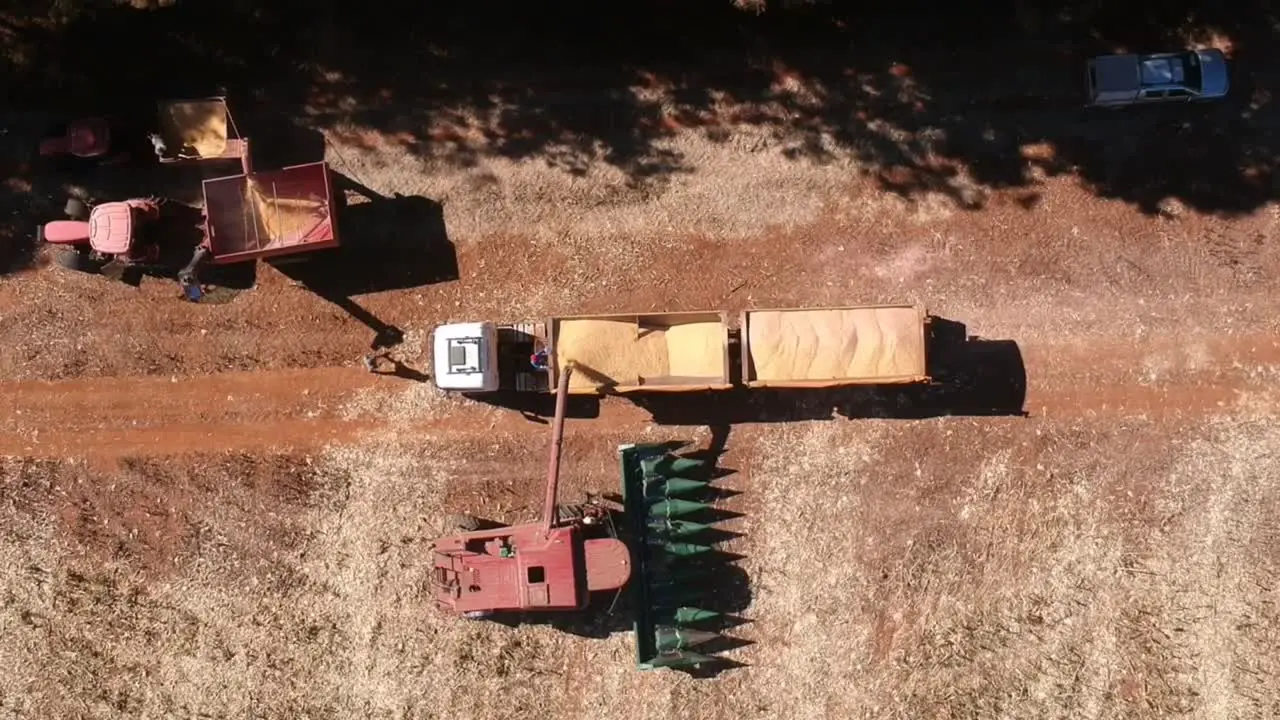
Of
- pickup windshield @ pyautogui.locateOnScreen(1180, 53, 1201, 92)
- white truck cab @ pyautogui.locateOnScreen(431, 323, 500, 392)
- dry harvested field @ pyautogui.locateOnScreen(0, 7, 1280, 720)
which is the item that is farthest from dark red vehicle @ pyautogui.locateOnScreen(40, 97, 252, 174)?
pickup windshield @ pyautogui.locateOnScreen(1180, 53, 1201, 92)

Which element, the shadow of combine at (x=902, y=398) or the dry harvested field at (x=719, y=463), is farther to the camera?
the shadow of combine at (x=902, y=398)

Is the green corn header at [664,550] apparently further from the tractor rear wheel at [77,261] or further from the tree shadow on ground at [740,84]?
the tractor rear wheel at [77,261]

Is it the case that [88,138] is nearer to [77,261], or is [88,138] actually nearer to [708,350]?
[77,261]

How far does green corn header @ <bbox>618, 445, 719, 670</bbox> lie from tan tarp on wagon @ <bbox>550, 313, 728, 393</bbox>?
1.91m

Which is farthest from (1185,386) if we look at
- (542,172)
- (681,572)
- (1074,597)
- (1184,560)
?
(542,172)

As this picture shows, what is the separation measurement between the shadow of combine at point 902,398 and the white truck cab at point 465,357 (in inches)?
144

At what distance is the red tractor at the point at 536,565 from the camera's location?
20.3 metres

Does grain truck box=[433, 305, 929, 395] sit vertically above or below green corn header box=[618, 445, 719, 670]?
above

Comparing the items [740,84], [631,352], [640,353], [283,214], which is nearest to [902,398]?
[640,353]

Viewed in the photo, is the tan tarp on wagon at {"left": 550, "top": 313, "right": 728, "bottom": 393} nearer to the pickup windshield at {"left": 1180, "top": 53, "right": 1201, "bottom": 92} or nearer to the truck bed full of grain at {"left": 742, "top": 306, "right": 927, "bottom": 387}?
the truck bed full of grain at {"left": 742, "top": 306, "right": 927, "bottom": 387}

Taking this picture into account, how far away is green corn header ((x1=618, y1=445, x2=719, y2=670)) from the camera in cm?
2122

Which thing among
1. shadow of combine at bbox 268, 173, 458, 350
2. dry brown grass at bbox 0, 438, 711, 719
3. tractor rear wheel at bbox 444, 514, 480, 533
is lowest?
dry brown grass at bbox 0, 438, 711, 719

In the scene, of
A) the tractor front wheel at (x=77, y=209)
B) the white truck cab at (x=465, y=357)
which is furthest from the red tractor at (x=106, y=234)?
the white truck cab at (x=465, y=357)

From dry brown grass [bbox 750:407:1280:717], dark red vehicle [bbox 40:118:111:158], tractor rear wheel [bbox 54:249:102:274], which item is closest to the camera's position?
dark red vehicle [bbox 40:118:111:158]
